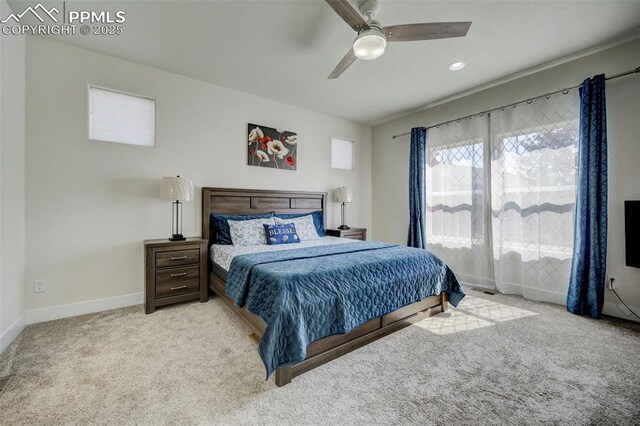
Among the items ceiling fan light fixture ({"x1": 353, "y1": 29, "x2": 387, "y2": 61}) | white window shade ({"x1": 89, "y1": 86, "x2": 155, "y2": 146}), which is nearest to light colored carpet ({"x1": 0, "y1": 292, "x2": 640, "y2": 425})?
white window shade ({"x1": 89, "y1": 86, "x2": 155, "y2": 146})

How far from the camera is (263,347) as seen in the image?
1.59 metres

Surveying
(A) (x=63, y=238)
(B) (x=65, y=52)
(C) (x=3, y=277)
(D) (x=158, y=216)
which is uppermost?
(B) (x=65, y=52)

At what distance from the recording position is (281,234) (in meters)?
3.38

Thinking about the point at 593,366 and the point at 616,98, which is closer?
the point at 593,366

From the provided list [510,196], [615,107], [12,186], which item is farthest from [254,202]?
[615,107]

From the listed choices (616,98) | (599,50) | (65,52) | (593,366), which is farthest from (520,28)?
(65,52)

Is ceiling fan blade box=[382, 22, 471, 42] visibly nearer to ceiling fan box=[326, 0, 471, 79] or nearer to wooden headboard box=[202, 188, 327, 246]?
ceiling fan box=[326, 0, 471, 79]

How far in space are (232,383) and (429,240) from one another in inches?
143

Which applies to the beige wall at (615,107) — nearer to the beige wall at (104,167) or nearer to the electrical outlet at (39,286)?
the beige wall at (104,167)

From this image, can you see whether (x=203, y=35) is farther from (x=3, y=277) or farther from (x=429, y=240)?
(x=429, y=240)

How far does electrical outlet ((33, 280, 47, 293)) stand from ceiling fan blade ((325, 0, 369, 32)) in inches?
142

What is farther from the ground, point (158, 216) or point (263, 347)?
point (158, 216)

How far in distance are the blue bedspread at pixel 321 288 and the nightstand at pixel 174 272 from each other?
83 centimetres

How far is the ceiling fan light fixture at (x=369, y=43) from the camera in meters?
1.89
